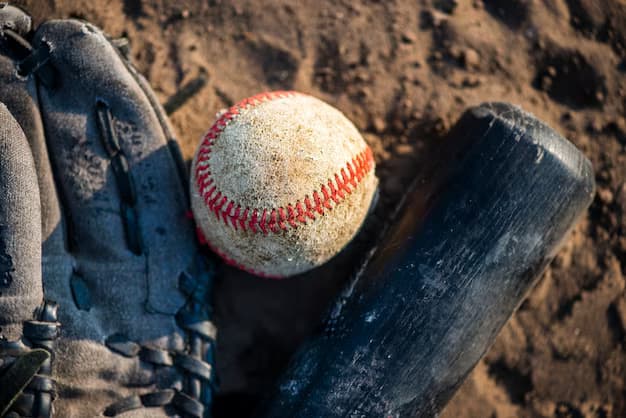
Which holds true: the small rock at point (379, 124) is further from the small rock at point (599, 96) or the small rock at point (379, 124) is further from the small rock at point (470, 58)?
the small rock at point (599, 96)

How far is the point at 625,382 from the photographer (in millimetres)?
2270

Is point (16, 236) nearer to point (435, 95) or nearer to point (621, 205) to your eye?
point (435, 95)

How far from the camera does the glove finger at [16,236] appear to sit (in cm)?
167

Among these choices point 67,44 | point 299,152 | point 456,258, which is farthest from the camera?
point 67,44

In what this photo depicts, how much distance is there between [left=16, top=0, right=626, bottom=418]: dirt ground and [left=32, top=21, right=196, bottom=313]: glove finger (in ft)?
1.12

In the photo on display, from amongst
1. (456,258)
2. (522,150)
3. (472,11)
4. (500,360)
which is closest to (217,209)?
(456,258)

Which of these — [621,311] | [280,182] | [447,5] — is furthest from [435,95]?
[621,311]

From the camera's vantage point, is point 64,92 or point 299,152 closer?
point 299,152

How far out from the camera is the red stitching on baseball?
1575mm

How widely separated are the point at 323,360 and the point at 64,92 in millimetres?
1453

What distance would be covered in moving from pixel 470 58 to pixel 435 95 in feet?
0.85

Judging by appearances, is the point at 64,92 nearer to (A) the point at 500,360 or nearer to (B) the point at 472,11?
(B) the point at 472,11

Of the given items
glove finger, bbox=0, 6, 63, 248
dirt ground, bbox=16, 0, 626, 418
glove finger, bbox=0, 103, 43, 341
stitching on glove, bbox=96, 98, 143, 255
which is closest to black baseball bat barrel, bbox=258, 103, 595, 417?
dirt ground, bbox=16, 0, 626, 418

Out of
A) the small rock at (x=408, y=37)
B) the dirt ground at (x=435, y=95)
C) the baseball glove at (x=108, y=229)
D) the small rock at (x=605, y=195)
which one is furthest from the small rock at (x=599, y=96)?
the baseball glove at (x=108, y=229)
